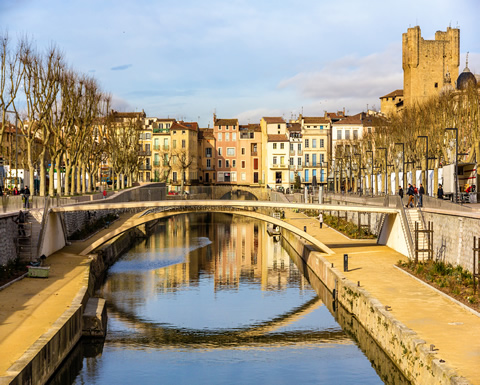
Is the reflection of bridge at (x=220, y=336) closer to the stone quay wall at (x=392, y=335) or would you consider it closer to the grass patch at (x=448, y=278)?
the stone quay wall at (x=392, y=335)

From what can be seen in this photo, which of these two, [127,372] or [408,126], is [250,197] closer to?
[408,126]

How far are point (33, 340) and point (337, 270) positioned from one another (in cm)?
2160

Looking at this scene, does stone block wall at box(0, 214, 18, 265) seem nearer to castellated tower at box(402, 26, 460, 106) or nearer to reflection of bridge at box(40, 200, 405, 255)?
reflection of bridge at box(40, 200, 405, 255)

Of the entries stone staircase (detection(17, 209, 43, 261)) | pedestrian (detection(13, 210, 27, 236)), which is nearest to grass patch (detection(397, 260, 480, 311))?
stone staircase (detection(17, 209, 43, 261))

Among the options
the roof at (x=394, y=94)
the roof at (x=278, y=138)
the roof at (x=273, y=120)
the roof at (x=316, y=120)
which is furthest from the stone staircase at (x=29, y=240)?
the roof at (x=394, y=94)

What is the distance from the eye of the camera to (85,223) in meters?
66.5

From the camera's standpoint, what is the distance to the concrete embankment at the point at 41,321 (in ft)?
73.7

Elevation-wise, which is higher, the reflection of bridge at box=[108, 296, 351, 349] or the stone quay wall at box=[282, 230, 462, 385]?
the stone quay wall at box=[282, 230, 462, 385]

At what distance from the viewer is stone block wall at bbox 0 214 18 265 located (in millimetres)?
40125

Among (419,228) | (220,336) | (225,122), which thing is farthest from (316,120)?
(220,336)

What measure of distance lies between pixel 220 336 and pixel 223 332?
0.82 metres

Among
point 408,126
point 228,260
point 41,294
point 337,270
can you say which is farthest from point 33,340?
point 408,126

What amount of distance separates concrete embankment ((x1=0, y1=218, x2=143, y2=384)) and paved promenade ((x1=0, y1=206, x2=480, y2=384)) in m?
0.03

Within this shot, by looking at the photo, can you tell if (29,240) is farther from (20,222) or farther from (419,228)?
(419,228)
